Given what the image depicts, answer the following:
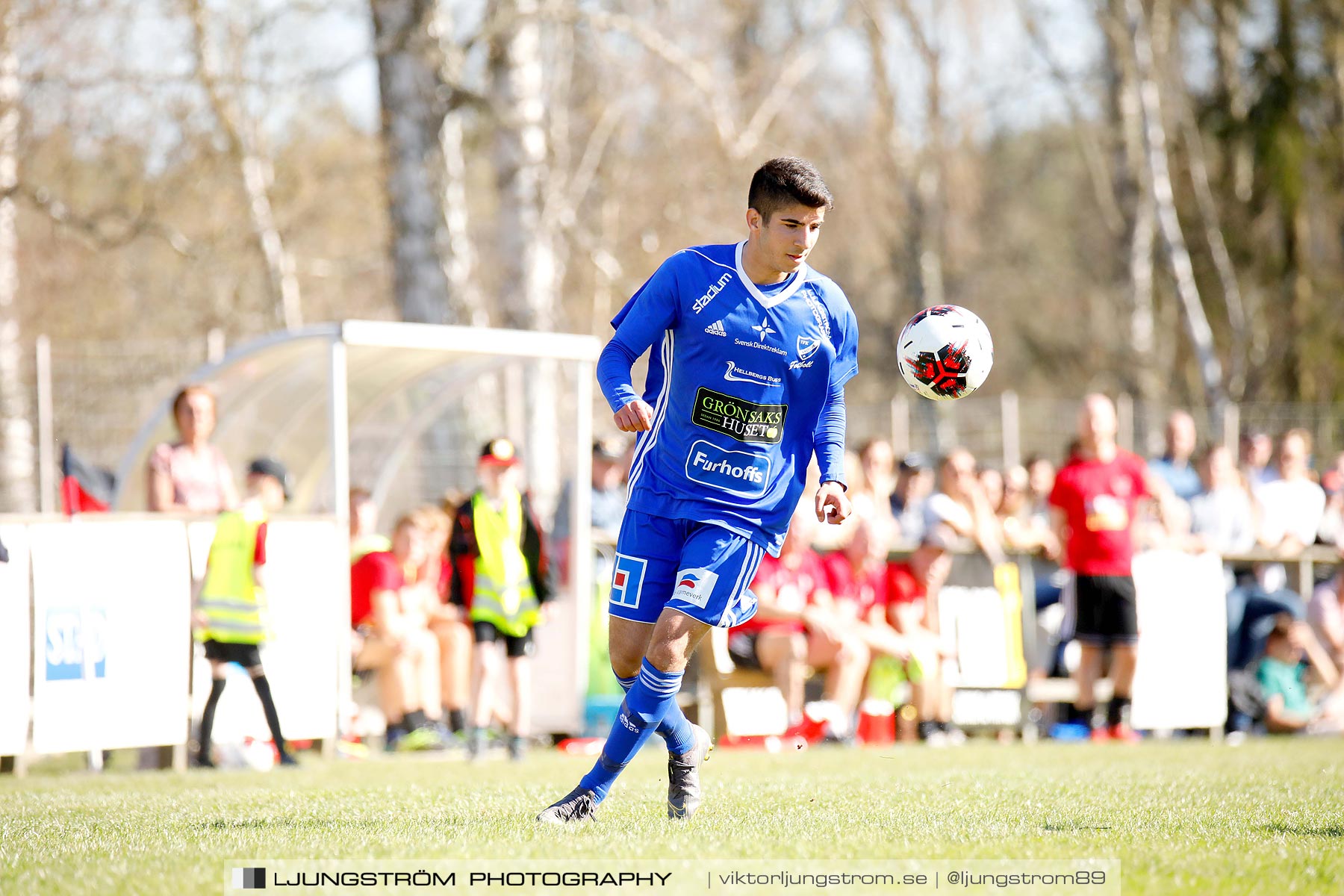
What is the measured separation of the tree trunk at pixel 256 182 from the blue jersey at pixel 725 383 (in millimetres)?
13448

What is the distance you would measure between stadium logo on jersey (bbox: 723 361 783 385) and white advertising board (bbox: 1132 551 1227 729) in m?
7.32

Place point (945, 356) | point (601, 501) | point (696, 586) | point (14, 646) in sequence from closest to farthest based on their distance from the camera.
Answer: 1. point (696, 586)
2. point (945, 356)
3. point (14, 646)
4. point (601, 501)

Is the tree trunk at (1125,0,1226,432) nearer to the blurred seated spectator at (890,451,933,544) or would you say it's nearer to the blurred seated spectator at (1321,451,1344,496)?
the blurred seated spectator at (1321,451,1344,496)

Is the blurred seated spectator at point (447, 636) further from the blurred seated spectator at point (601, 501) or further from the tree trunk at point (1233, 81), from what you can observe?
the tree trunk at point (1233, 81)

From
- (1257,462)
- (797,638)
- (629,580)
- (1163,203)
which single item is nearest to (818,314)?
(629,580)

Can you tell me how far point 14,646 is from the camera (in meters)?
9.09

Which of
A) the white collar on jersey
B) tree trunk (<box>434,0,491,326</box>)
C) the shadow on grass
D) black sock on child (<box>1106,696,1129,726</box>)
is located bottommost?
black sock on child (<box>1106,696,1129,726</box>)

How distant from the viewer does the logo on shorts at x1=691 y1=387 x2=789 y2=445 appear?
5.97 metres

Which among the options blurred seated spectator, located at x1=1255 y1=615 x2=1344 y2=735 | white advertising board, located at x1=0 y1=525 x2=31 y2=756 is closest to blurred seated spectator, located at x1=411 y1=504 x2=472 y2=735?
white advertising board, located at x1=0 y1=525 x2=31 y2=756

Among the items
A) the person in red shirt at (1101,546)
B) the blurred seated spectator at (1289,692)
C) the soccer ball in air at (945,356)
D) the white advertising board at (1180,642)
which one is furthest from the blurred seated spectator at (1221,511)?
the soccer ball in air at (945,356)

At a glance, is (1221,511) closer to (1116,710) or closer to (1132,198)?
(1116,710)

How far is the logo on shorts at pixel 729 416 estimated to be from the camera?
597cm

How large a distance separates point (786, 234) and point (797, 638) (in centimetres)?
631

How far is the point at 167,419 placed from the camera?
471 inches
